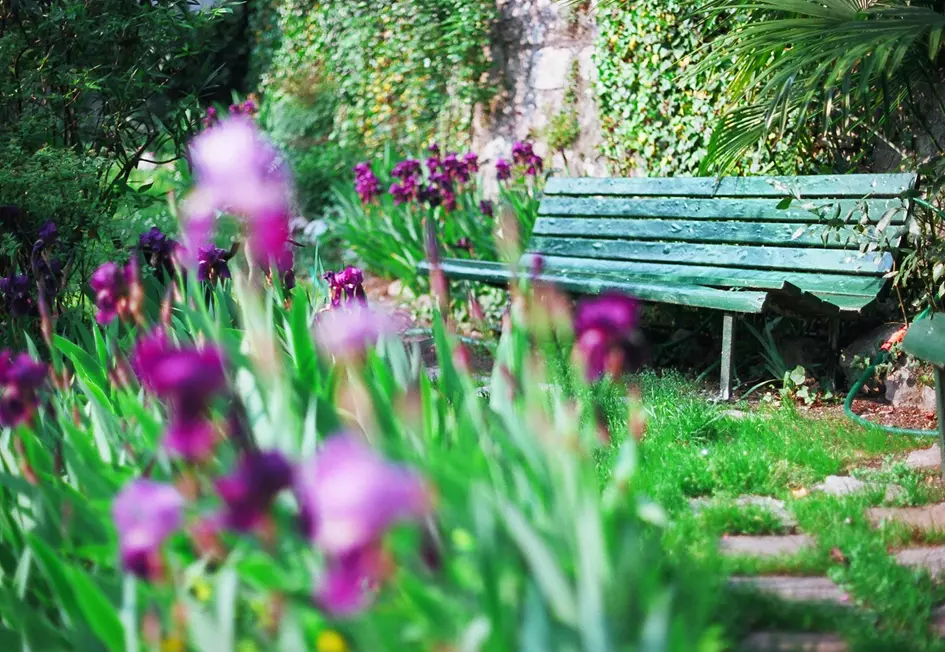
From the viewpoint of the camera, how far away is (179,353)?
1.12m

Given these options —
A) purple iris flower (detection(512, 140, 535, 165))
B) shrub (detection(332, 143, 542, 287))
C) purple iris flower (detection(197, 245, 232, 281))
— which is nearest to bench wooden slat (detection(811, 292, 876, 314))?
shrub (detection(332, 143, 542, 287))

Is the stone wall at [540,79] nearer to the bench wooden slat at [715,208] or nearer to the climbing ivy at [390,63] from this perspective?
the climbing ivy at [390,63]

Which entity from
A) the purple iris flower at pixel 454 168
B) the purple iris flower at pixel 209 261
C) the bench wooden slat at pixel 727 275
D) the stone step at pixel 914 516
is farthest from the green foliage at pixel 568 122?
the stone step at pixel 914 516

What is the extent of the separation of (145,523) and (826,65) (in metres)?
2.96

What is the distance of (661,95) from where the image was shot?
516 centimetres

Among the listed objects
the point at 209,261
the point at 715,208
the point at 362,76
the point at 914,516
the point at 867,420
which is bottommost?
the point at 867,420

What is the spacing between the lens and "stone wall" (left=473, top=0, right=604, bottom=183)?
6277 millimetres

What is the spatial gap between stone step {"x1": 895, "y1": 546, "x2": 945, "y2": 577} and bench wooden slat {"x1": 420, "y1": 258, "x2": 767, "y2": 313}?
143 cm

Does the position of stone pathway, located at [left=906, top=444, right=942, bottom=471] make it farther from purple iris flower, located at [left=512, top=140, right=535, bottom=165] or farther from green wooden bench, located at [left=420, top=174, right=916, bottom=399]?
purple iris flower, located at [left=512, top=140, right=535, bottom=165]

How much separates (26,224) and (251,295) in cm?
232

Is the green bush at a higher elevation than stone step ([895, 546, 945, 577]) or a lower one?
lower

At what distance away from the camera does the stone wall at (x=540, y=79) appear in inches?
247

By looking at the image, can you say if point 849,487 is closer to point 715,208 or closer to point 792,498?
point 792,498

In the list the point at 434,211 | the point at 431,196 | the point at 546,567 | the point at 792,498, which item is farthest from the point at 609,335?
the point at 434,211
